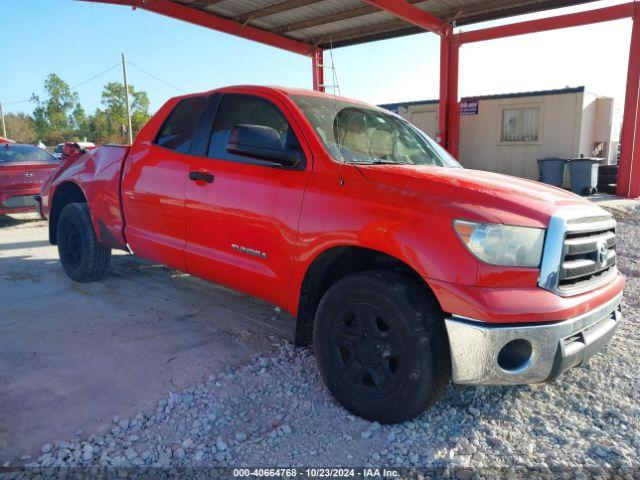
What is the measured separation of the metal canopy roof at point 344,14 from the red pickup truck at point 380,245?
8.41 metres

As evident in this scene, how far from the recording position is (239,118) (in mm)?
3680

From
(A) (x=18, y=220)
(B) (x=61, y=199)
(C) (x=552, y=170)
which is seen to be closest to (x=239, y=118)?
(B) (x=61, y=199)

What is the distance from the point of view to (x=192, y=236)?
145 inches

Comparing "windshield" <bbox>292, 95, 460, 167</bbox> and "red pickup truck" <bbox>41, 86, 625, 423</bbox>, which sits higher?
"windshield" <bbox>292, 95, 460, 167</bbox>

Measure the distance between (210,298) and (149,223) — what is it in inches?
40.0

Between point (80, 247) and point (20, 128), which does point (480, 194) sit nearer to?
point (80, 247)

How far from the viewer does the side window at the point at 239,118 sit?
3389 millimetres

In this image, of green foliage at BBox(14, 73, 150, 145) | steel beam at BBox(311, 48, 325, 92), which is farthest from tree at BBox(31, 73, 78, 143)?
steel beam at BBox(311, 48, 325, 92)

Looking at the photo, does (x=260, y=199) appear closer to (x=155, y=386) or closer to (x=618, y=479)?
(x=155, y=386)

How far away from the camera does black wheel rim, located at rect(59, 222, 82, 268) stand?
5047 mm

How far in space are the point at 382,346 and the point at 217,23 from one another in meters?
12.5

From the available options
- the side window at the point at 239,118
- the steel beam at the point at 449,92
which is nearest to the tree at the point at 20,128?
the steel beam at the point at 449,92

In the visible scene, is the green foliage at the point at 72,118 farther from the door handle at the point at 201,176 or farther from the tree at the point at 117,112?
→ the door handle at the point at 201,176

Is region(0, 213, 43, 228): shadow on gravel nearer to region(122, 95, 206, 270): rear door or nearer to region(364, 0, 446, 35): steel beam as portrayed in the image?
region(122, 95, 206, 270): rear door
